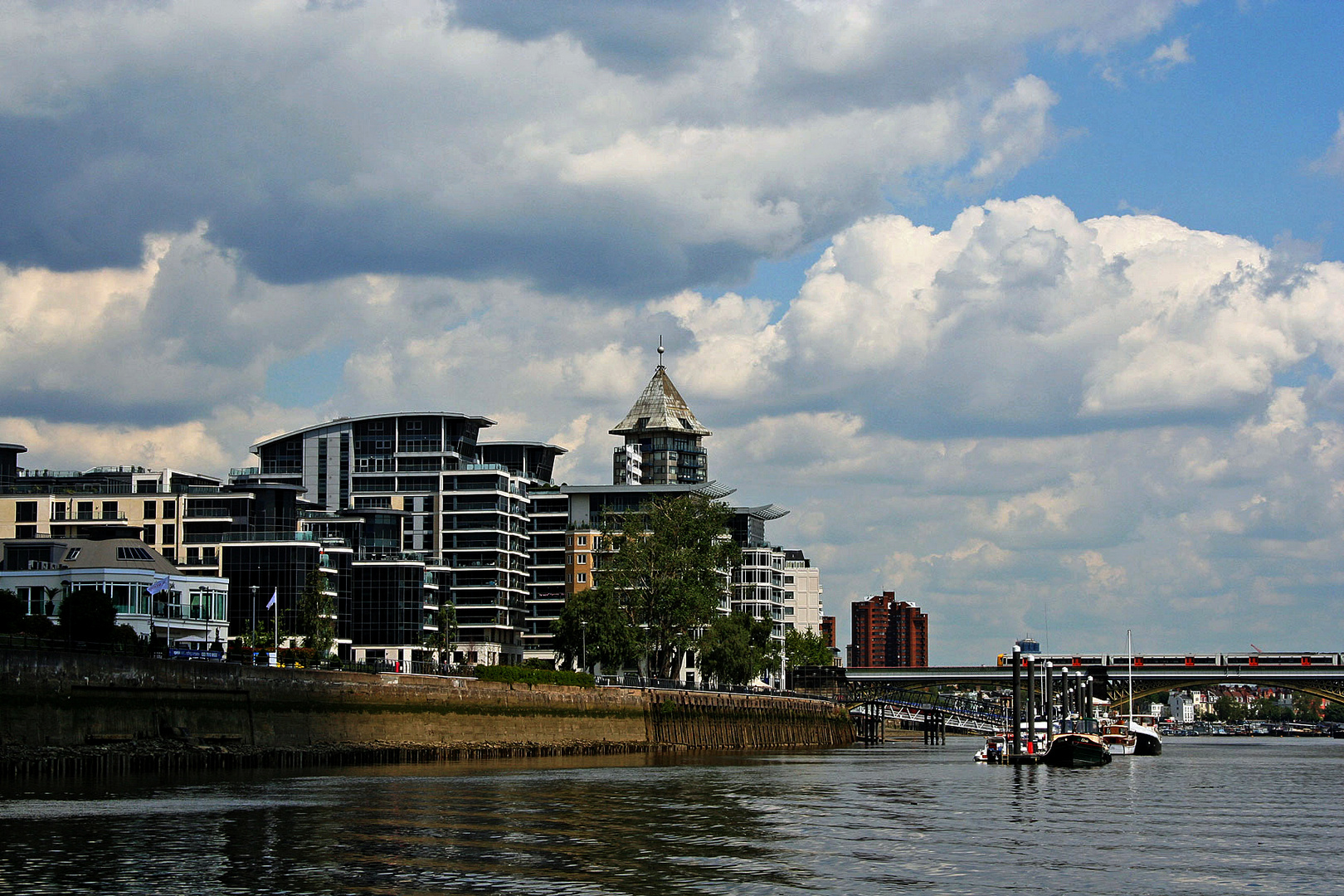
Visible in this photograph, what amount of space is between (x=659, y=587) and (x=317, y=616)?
116 feet

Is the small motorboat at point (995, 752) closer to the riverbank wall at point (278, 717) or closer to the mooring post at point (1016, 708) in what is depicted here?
the mooring post at point (1016, 708)

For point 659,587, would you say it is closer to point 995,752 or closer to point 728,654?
point 728,654

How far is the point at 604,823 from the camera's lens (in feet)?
196

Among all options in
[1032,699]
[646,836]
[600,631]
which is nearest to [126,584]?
[600,631]

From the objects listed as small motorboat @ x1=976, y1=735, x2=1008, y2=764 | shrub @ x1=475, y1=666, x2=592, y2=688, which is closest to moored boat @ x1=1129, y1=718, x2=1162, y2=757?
small motorboat @ x1=976, y1=735, x2=1008, y2=764

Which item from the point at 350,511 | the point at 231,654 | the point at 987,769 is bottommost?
the point at 987,769

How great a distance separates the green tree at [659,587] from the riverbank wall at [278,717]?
1530 cm

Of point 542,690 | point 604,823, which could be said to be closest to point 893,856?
point 604,823

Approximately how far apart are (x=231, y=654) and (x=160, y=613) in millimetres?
26393

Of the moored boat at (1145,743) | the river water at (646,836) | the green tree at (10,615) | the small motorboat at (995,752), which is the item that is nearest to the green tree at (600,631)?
the small motorboat at (995,752)

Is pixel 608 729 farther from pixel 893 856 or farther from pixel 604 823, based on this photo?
pixel 893 856

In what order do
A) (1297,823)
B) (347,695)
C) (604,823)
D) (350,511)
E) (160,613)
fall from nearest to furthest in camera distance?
1. (604,823)
2. (1297,823)
3. (347,695)
4. (160,613)
5. (350,511)

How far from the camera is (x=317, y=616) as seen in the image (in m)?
160

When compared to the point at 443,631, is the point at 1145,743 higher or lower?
lower
